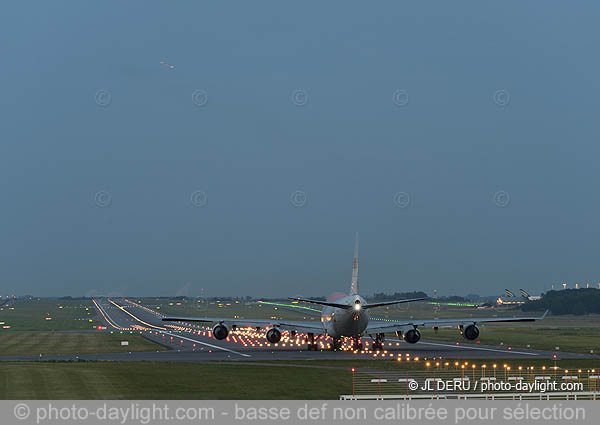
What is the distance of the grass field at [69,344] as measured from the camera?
8894 centimetres

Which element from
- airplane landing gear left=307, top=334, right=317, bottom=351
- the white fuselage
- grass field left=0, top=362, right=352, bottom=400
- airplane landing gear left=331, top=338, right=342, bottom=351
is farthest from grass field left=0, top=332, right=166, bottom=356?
grass field left=0, top=362, right=352, bottom=400

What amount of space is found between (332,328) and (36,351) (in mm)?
31138

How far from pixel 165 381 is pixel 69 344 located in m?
50.8

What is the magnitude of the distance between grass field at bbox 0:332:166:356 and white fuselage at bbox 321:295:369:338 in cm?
1981

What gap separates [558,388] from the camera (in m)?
49.3

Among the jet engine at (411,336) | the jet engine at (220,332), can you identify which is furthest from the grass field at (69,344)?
the jet engine at (411,336)

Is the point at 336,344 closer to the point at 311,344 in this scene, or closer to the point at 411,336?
the point at 311,344

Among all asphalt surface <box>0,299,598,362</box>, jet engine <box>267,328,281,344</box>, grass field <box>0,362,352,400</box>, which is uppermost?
→ jet engine <box>267,328,281,344</box>

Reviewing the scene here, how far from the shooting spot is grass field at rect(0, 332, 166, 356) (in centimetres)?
8894

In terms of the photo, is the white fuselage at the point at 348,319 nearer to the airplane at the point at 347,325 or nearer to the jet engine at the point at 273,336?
the airplane at the point at 347,325

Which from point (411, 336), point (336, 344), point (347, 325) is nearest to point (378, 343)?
point (411, 336)

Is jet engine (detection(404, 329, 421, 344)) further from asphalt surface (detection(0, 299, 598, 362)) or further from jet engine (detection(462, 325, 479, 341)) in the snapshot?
jet engine (detection(462, 325, 479, 341))
